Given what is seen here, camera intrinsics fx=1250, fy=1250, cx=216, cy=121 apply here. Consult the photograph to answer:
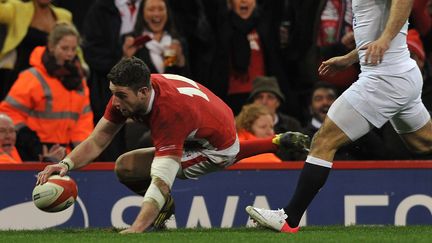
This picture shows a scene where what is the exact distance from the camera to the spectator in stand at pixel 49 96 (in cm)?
1097

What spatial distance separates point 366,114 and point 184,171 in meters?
1.53

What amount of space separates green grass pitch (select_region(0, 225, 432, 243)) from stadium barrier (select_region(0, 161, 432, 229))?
4.83 feet

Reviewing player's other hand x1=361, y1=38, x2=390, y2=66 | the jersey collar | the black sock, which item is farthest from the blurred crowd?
player's other hand x1=361, y1=38, x2=390, y2=66

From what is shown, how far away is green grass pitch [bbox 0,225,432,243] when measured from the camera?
24.9ft

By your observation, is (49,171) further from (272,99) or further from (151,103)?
(272,99)

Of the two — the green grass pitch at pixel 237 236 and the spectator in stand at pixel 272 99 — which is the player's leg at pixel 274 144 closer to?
the green grass pitch at pixel 237 236

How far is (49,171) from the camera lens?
8367 millimetres

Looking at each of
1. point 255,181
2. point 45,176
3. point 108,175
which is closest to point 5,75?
point 108,175

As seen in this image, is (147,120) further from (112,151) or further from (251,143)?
(112,151)

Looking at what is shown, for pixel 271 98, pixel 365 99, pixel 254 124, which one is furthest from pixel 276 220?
pixel 271 98

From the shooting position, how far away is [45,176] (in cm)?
834

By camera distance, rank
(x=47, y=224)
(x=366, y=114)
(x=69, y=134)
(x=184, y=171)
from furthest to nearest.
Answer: (x=69, y=134), (x=47, y=224), (x=184, y=171), (x=366, y=114)

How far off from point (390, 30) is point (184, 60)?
4.38 metres

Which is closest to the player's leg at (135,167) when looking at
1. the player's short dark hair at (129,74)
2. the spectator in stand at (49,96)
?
the player's short dark hair at (129,74)
